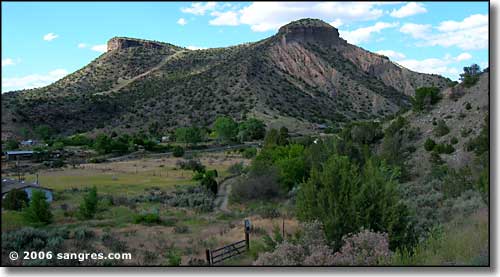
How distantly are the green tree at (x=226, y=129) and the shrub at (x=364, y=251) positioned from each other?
53566 millimetres

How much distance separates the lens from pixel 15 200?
816 inches

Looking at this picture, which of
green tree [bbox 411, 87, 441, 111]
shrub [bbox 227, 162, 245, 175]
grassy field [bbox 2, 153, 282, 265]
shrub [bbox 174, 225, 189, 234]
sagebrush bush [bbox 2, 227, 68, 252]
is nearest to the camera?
sagebrush bush [bbox 2, 227, 68, 252]

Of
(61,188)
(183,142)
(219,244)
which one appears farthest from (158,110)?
(219,244)

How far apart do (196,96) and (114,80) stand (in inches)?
727

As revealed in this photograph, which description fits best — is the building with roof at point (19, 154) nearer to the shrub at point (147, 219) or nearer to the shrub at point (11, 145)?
the shrub at point (11, 145)

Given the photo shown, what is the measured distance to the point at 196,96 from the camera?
237 ft

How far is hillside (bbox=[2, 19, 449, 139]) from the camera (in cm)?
6906

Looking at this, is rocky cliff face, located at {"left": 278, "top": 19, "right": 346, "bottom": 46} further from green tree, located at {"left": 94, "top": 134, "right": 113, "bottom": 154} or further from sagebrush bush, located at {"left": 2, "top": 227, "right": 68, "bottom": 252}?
sagebrush bush, located at {"left": 2, "top": 227, "right": 68, "bottom": 252}

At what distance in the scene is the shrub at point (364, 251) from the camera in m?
6.77

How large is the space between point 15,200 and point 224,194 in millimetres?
14765

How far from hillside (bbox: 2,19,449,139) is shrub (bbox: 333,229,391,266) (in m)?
53.8

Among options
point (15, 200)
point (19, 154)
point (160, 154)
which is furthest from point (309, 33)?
point (15, 200)

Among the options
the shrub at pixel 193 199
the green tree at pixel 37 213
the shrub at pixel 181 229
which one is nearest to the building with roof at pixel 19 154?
the shrub at pixel 193 199

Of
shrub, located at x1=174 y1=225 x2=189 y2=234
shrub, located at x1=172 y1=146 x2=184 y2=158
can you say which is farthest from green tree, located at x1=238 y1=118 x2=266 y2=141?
shrub, located at x1=174 y1=225 x2=189 y2=234
